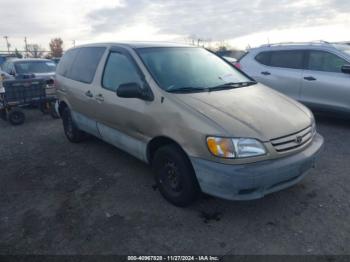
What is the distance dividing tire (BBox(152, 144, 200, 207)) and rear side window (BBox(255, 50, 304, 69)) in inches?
172

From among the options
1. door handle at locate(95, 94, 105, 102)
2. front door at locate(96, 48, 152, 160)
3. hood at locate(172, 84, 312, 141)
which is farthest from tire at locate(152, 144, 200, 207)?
door handle at locate(95, 94, 105, 102)

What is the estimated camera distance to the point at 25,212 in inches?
136

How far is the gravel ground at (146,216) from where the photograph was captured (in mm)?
2779

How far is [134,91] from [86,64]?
189 centimetres

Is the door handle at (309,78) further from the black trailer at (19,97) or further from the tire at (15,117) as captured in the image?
the tire at (15,117)

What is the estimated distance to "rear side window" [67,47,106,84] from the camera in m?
4.61

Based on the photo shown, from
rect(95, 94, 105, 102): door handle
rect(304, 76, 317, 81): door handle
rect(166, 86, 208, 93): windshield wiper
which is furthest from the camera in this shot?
rect(304, 76, 317, 81): door handle

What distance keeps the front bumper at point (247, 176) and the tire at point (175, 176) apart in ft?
0.48

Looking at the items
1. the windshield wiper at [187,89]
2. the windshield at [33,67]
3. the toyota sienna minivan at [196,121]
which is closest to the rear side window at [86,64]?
the toyota sienna minivan at [196,121]

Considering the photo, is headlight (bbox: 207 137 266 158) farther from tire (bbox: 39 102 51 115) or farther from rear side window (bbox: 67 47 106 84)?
tire (bbox: 39 102 51 115)

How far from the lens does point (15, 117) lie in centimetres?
775

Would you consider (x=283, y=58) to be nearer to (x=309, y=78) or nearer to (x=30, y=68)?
(x=309, y=78)

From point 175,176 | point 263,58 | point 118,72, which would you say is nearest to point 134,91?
point 118,72

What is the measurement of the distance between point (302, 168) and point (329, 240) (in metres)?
0.70
